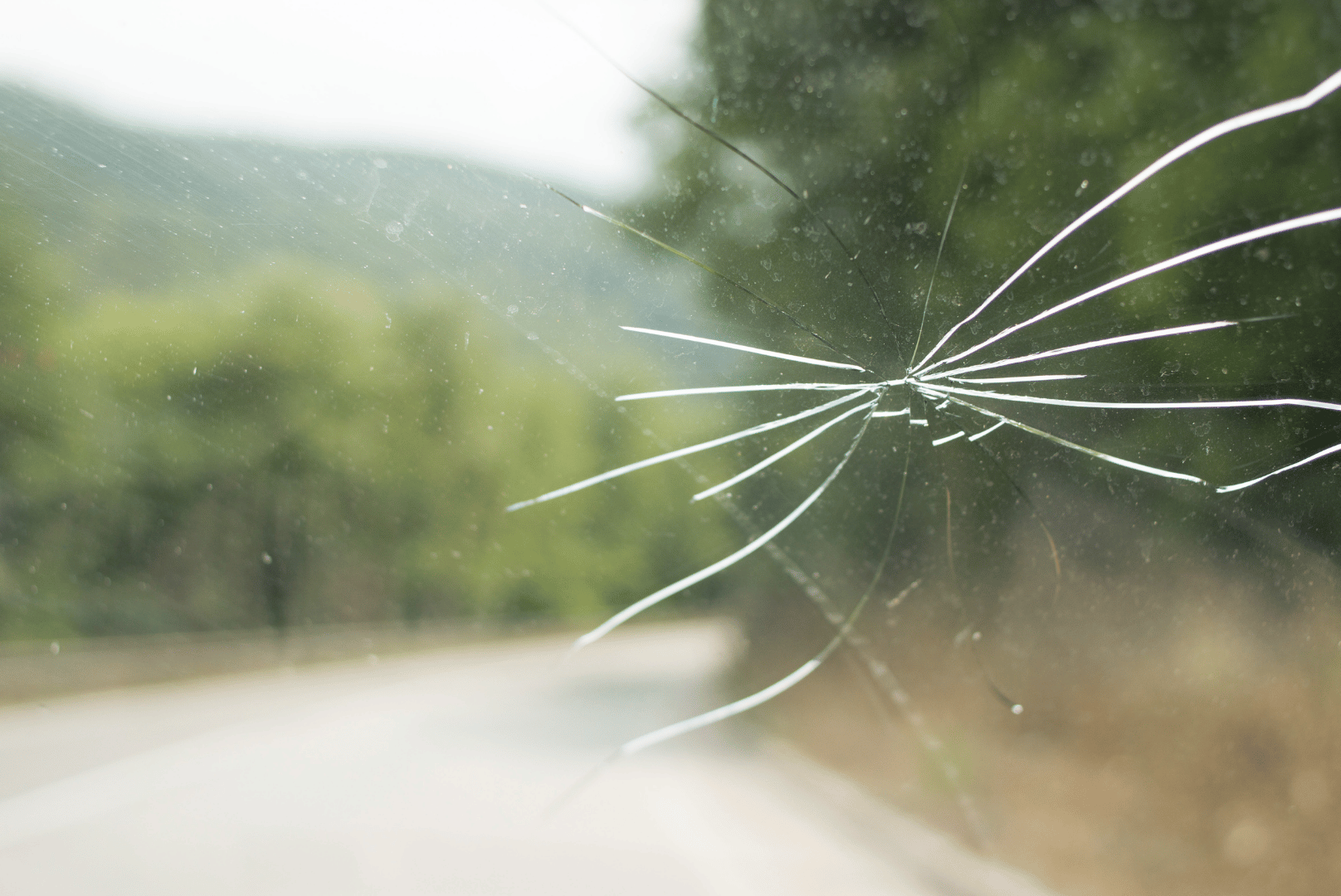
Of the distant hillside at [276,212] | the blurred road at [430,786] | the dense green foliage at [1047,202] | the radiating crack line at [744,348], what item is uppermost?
the dense green foliage at [1047,202]

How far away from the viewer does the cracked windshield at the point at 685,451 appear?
52 cm

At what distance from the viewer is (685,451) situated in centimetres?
59

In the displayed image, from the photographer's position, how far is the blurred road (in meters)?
0.61

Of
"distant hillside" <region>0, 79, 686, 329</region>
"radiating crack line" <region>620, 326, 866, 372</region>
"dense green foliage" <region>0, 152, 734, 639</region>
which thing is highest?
"radiating crack line" <region>620, 326, 866, 372</region>

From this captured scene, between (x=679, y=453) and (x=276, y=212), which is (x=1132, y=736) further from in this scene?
(x=276, y=212)

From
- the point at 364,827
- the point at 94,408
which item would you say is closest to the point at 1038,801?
the point at 364,827

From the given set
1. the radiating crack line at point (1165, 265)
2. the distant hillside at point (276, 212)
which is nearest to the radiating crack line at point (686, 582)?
the radiating crack line at point (1165, 265)

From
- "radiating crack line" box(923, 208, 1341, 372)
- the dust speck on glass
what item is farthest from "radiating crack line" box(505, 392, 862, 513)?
"radiating crack line" box(923, 208, 1341, 372)

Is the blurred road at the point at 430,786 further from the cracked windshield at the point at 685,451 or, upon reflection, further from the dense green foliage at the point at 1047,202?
the dense green foliage at the point at 1047,202

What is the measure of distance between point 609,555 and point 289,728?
0.37m

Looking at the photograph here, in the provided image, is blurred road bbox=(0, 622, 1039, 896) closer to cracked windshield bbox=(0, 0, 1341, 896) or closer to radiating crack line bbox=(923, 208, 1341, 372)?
cracked windshield bbox=(0, 0, 1341, 896)

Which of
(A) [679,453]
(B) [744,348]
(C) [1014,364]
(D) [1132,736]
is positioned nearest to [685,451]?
(A) [679,453]

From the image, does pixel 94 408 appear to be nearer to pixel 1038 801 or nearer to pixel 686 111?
pixel 686 111

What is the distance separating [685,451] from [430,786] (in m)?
0.41
